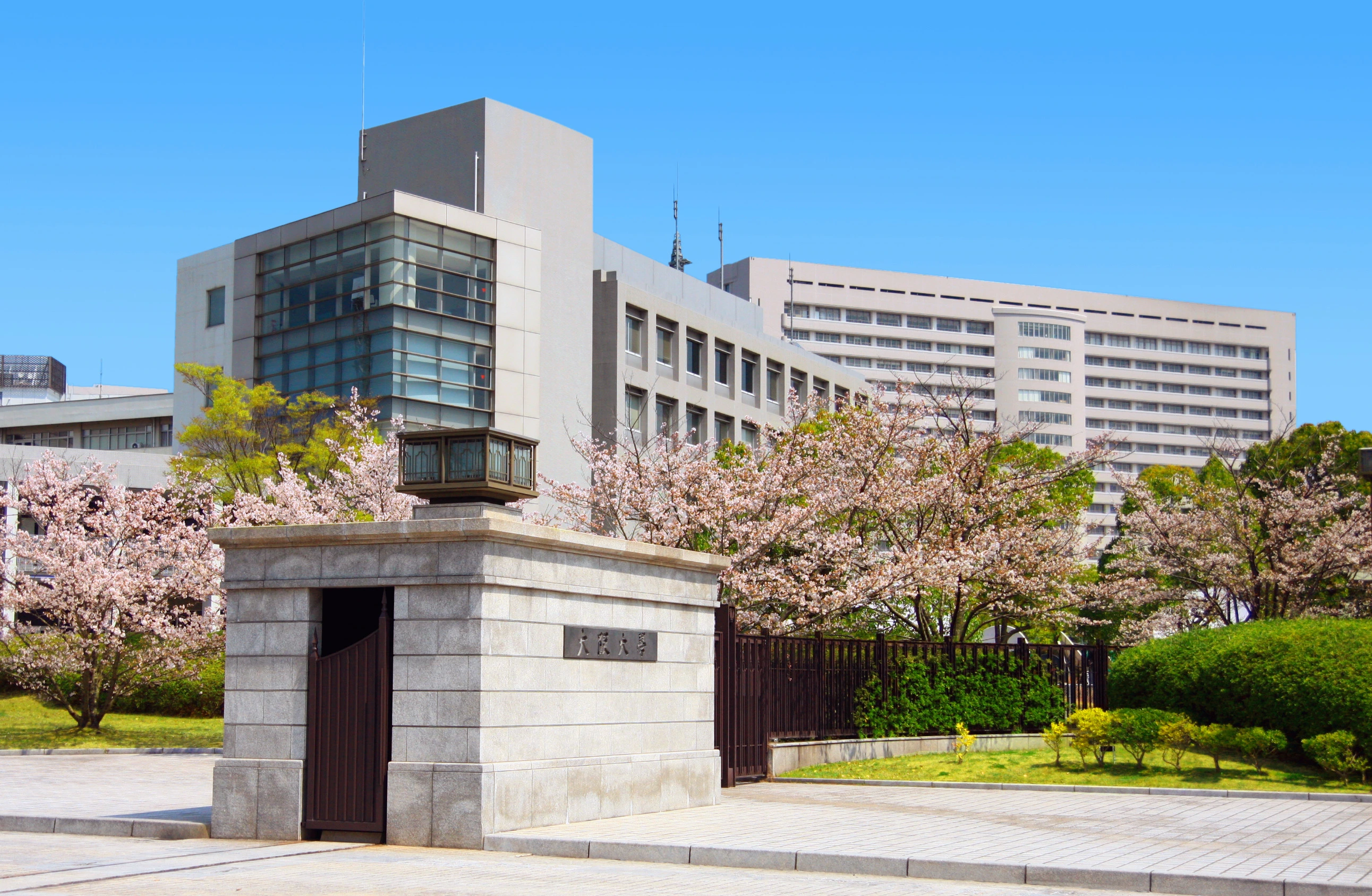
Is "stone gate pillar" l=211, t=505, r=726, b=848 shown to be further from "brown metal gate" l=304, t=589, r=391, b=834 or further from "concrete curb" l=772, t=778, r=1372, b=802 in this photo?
"concrete curb" l=772, t=778, r=1372, b=802

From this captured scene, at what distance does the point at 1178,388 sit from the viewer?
15012cm

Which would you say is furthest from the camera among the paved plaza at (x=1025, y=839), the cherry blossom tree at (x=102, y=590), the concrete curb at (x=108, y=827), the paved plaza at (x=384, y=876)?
the cherry blossom tree at (x=102, y=590)

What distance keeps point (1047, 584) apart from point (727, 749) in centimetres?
1145

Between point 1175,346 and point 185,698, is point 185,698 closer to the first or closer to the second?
point 185,698

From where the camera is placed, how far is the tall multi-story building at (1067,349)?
13375cm

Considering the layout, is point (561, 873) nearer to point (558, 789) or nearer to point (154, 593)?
point (558, 789)

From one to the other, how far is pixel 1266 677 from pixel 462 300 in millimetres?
30938

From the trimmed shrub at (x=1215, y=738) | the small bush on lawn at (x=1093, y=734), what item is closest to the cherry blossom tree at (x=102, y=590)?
the small bush on lawn at (x=1093, y=734)

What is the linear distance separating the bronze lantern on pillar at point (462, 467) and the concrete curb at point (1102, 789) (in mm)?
7489

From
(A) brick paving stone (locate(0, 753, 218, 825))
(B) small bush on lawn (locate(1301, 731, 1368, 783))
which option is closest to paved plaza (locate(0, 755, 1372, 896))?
(A) brick paving stone (locate(0, 753, 218, 825))

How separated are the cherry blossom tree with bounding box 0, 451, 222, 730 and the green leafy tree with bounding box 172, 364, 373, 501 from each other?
241cm

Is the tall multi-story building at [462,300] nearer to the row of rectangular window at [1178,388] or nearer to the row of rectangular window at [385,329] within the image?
the row of rectangular window at [385,329]

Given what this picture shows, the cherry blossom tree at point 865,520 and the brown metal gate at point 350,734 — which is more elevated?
the cherry blossom tree at point 865,520

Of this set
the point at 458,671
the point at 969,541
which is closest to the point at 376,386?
the point at 969,541
